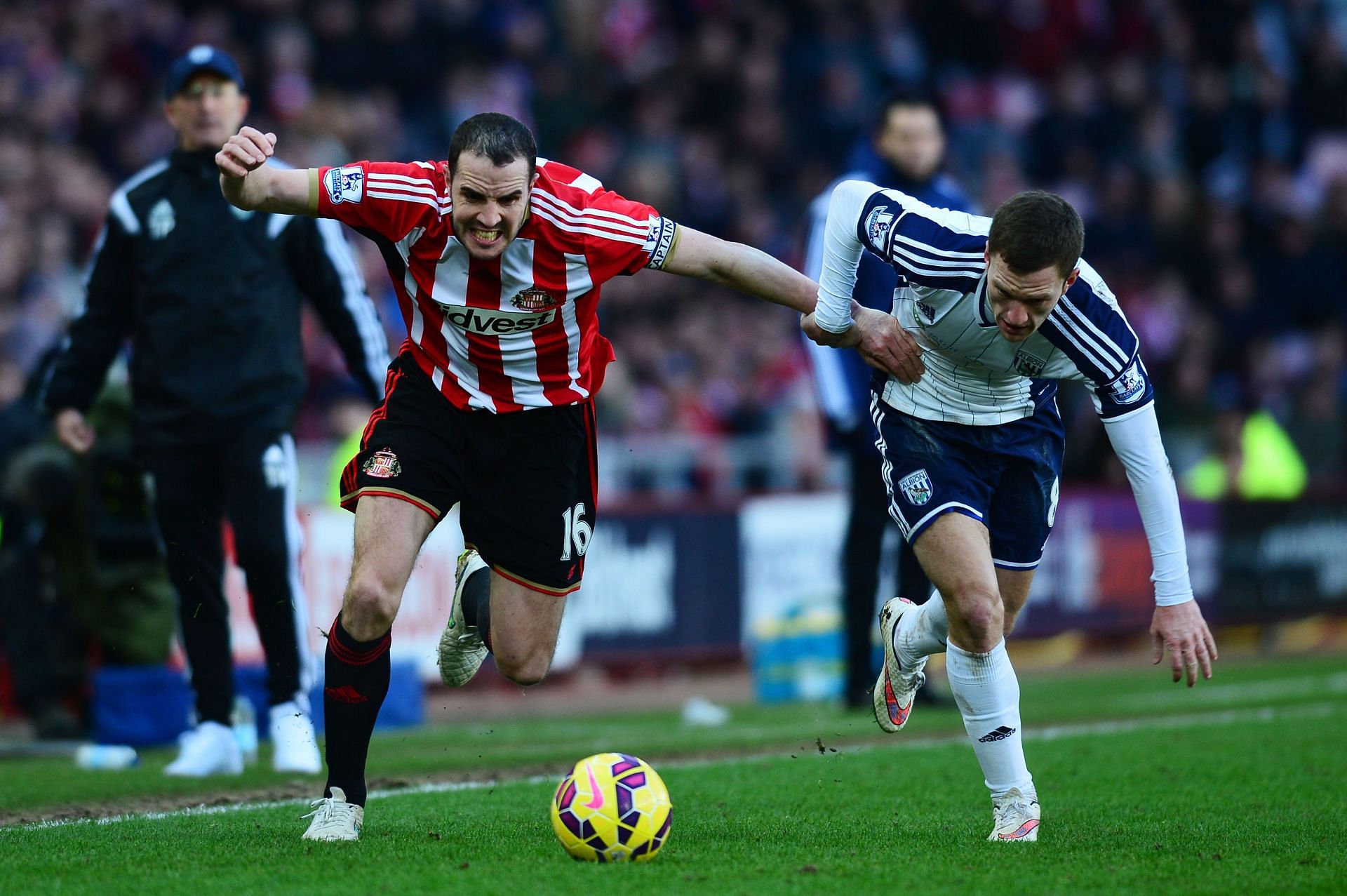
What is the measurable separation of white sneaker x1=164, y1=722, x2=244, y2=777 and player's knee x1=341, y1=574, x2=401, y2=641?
2.37 meters

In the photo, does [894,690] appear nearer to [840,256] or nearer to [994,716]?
[994,716]

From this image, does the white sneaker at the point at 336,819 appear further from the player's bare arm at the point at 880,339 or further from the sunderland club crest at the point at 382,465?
the player's bare arm at the point at 880,339

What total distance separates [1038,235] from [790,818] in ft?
7.24

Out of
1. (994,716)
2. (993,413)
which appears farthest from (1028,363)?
(994,716)

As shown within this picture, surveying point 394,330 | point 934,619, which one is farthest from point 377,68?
point 934,619

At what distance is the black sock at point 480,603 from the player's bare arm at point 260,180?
1.70m

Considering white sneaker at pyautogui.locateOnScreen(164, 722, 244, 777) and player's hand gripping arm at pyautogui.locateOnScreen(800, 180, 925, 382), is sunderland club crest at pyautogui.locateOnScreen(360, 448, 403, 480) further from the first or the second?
white sneaker at pyautogui.locateOnScreen(164, 722, 244, 777)

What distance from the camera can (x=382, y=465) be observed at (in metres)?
5.38

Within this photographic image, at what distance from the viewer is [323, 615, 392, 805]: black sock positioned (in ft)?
17.1

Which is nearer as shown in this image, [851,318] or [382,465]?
[382,465]

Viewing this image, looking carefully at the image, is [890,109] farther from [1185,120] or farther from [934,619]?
[1185,120]

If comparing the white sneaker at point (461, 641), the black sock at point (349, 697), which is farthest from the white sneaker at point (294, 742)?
the black sock at point (349, 697)

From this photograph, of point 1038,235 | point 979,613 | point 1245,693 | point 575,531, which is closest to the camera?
point 1038,235

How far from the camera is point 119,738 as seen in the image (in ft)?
28.9
